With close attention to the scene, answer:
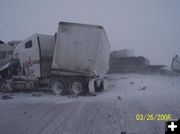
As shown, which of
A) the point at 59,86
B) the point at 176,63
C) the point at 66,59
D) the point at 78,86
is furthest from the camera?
the point at 176,63

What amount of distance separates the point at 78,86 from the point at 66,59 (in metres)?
1.67

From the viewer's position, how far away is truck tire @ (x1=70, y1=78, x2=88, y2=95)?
1064 centimetres

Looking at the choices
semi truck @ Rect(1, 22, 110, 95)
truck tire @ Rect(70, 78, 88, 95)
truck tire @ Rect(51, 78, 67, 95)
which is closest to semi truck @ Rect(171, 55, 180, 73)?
semi truck @ Rect(1, 22, 110, 95)

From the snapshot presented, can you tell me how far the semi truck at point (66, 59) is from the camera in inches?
406

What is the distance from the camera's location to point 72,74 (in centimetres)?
1060

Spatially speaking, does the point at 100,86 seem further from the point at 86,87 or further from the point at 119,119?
the point at 119,119

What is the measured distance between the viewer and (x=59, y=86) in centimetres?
1109
